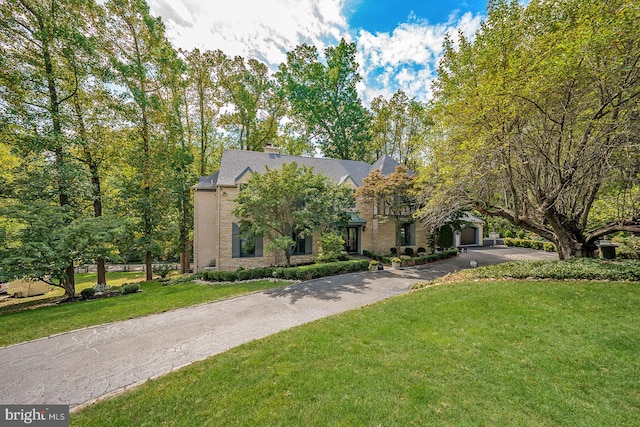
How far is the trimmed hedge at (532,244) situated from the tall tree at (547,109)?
42.4 feet

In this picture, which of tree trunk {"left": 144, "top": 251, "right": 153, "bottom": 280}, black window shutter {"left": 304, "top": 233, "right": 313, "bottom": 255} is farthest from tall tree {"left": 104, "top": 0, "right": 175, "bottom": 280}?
black window shutter {"left": 304, "top": 233, "right": 313, "bottom": 255}

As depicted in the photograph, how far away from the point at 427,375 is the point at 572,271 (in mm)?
8954

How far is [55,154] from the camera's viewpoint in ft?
38.2

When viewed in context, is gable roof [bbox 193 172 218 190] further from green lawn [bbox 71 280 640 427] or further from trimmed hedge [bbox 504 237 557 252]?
trimmed hedge [bbox 504 237 557 252]

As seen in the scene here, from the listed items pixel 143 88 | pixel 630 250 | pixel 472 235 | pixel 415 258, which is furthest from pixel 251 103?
pixel 630 250

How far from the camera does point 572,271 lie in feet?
28.5

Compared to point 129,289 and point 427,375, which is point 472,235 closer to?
point 427,375

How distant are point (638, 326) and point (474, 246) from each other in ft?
76.5

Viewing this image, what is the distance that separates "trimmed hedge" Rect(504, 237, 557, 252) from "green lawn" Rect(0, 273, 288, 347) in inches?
975

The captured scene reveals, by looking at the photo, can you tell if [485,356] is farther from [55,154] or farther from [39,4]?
[39,4]

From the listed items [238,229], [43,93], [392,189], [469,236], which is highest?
[43,93]

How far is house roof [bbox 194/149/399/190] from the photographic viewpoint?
53.7 ft

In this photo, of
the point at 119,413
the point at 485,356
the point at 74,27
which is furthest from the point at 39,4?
the point at 485,356

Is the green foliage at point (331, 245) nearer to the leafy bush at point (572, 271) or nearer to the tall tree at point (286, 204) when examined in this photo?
the tall tree at point (286, 204)
